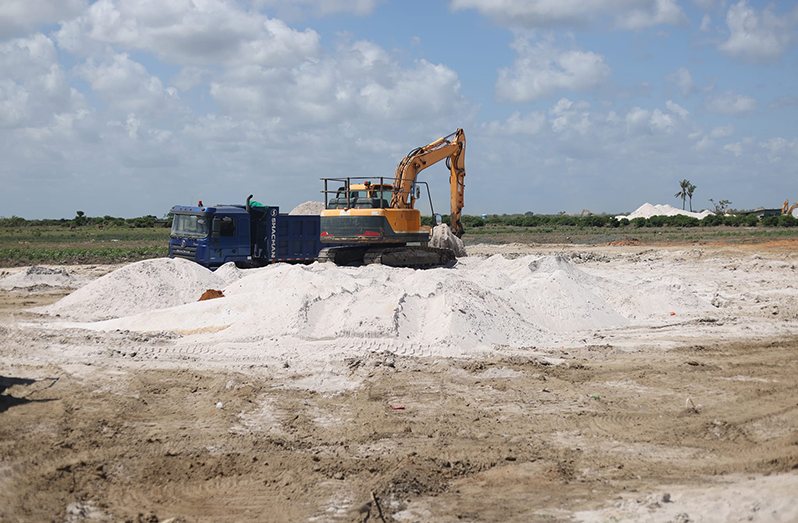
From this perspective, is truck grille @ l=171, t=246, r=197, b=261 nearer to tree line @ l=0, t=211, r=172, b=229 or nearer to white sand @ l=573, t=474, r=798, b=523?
white sand @ l=573, t=474, r=798, b=523

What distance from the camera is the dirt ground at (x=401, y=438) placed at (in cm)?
479

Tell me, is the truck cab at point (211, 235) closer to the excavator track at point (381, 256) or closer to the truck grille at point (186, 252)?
the truck grille at point (186, 252)

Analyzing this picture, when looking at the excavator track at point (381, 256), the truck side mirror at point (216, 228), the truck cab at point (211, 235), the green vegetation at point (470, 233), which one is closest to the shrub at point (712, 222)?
the green vegetation at point (470, 233)

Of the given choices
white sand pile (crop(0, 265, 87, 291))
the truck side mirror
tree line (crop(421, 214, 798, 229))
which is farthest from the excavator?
tree line (crop(421, 214, 798, 229))

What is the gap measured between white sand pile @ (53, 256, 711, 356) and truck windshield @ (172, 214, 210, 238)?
117 inches

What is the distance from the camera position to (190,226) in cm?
1847

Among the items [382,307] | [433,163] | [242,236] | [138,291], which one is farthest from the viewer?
[433,163]

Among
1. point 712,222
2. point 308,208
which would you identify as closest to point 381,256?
point 308,208

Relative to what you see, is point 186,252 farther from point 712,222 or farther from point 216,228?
point 712,222

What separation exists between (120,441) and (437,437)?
3.03 metres

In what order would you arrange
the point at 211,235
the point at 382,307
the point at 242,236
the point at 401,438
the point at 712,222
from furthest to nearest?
the point at 712,222
the point at 242,236
the point at 211,235
the point at 382,307
the point at 401,438

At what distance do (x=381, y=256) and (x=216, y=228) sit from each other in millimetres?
4799

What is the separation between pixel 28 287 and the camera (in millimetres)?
18062

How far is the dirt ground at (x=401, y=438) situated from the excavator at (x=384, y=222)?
9.52 meters
